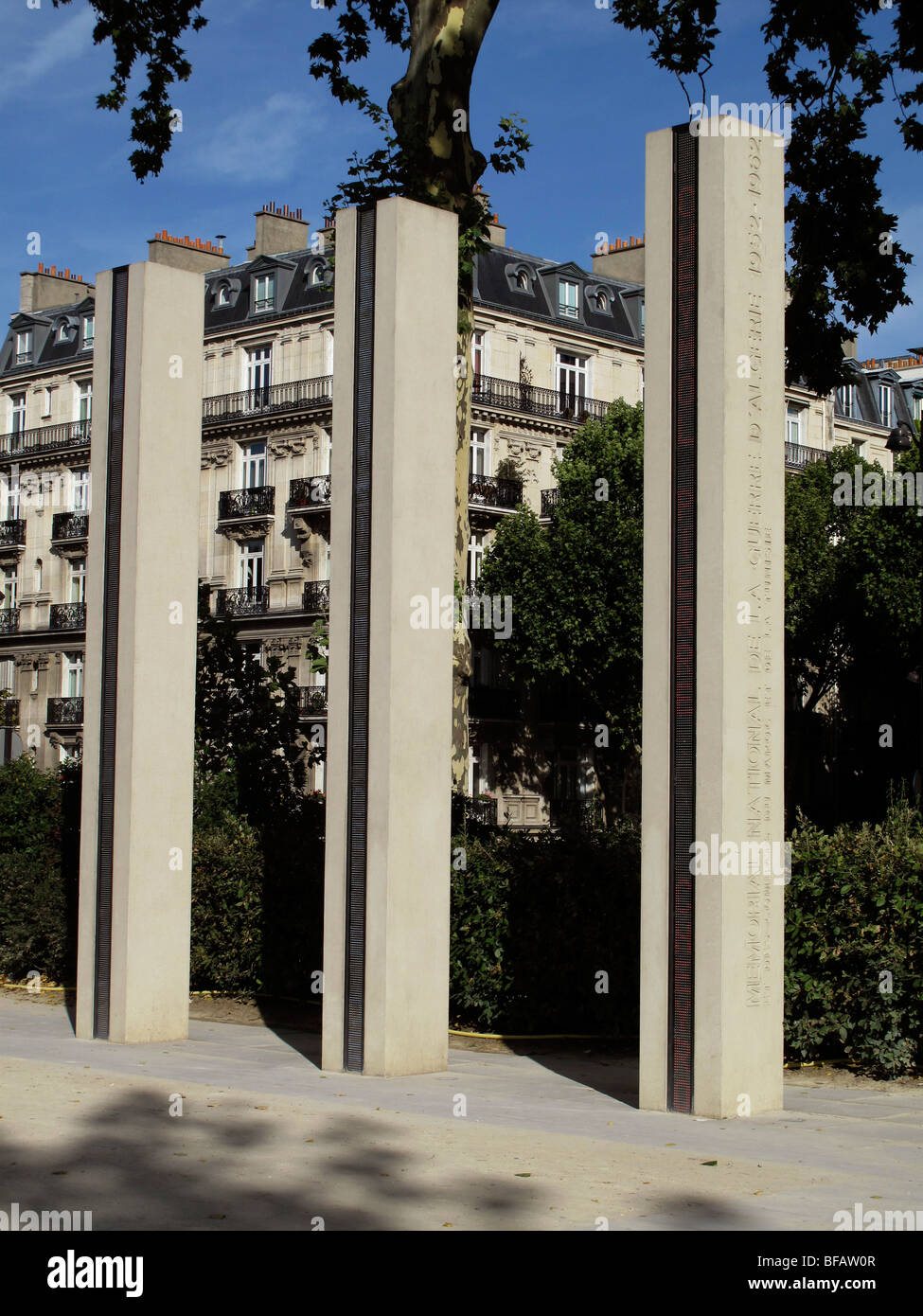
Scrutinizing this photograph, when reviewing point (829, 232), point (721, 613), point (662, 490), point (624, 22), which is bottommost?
point (721, 613)

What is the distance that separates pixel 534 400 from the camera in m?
54.8

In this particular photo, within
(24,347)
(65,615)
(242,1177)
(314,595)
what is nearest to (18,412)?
(24,347)

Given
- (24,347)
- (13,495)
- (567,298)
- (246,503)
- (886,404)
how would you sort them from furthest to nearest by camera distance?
(886,404) → (24,347) → (13,495) → (567,298) → (246,503)

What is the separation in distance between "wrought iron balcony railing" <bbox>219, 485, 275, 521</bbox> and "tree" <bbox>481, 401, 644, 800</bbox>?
9157 millimetres

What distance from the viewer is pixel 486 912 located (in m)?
14.2

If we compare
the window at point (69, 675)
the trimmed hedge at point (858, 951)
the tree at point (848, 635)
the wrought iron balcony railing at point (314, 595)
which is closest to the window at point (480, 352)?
the wrought iron balcony railing at point (314, 595)

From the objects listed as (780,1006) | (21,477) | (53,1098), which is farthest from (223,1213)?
(21,477)

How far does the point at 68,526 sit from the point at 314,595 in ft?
42.2

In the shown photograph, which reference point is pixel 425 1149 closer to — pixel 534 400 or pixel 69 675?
pixel 534 400

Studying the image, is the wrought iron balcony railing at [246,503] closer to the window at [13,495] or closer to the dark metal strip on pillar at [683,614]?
the window at [13,495]
